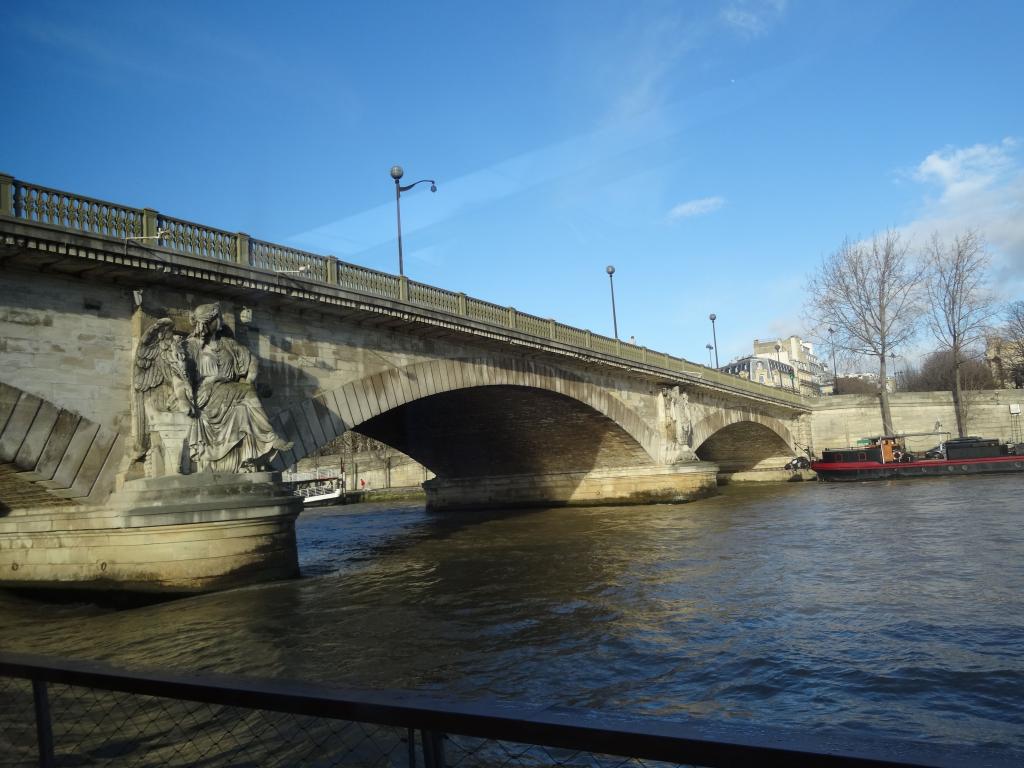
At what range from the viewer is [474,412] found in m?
30.8

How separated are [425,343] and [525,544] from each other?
681cm

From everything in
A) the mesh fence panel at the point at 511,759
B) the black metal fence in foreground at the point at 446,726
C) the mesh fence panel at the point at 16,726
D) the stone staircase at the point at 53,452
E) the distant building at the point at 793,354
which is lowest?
the mesh fence panel at the point at 511,759

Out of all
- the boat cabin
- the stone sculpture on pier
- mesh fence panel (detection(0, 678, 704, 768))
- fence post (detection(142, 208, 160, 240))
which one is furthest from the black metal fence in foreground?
the boat cabin

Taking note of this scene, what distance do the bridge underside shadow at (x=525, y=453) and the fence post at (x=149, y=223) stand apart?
46.3ft

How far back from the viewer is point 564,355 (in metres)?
→ 29.1

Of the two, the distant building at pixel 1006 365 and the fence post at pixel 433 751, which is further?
the distant building at pixel 1006 365

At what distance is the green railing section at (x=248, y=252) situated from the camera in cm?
1386

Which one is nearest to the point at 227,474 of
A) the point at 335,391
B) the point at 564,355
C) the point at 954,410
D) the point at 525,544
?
the point at 335,391

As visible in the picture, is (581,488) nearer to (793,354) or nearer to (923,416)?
(923,416)

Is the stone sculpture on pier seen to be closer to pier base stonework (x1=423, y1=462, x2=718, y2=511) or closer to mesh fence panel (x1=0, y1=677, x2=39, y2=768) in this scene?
mesh fence panel (x1=0, y1=677, x2=39, y2=768)

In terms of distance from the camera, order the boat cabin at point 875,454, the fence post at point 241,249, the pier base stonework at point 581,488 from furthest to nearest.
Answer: the boat cabin at point 875,454 → the pier base stonework at point 581,488 → the fence post at point 241,249

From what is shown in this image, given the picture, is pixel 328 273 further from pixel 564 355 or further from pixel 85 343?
pixel 564 355

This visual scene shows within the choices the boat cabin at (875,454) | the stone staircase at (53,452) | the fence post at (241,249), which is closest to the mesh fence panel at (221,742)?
the stone staircase at (53,452)

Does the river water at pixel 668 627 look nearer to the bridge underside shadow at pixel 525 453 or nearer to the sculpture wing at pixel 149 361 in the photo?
the sculpture wing at pixel 149 361
